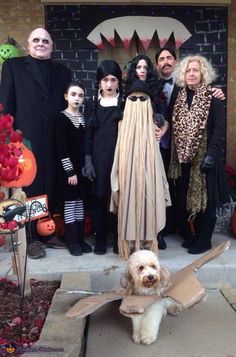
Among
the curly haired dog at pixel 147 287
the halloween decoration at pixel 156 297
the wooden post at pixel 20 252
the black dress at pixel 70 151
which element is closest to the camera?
the halloween decoration at pixel 156 297

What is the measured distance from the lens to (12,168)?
249cm

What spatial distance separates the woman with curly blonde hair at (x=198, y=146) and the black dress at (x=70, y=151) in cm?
83

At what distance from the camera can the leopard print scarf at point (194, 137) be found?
3826 mm

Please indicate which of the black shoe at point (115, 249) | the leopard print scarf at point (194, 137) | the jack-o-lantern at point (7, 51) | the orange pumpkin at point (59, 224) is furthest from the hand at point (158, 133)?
the jack-o-lantern at point (7, 51)

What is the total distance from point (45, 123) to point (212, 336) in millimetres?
2308

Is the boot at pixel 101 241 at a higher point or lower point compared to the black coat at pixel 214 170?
lower

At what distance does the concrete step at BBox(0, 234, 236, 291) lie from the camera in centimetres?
370

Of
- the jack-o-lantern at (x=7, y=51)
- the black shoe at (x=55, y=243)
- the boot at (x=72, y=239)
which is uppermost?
the jack-o-lantern at (x=7, y=51)

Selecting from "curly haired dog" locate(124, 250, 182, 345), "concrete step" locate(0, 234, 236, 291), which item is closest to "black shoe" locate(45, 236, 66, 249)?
"concrete step" locate(0, 234, 236, 291)

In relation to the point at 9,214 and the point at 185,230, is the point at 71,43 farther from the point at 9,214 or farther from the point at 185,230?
the point at 9,214

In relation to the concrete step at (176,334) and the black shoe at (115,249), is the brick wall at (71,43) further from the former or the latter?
the concrete step at (176,334)

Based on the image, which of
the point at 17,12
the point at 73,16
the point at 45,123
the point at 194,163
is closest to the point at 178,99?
the point at 194,163

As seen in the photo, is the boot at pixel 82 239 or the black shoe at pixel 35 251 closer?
the black shoe at pixel 35 251

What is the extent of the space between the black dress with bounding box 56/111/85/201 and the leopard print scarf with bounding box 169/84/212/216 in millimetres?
847
